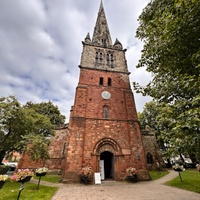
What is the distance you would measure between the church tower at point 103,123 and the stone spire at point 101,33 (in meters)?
3.80

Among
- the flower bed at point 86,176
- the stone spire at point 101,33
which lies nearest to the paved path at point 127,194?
the flower bed at point 86,176

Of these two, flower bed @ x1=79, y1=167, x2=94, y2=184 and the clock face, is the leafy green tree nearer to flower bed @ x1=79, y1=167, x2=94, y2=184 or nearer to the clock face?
the clock face

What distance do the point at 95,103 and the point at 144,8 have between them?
33.2 ft

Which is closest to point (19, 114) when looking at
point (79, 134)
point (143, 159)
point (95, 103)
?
point (79, 134)

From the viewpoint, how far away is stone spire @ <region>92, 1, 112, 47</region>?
23.5 metres

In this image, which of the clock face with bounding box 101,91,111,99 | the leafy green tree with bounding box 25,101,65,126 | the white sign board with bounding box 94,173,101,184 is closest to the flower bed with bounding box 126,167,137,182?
the white sign board with bounding box 94,173,101,184

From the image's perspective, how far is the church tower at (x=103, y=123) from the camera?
41.7 ft

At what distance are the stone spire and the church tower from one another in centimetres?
380

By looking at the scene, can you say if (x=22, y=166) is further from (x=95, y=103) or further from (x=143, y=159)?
(x=143, y=159)

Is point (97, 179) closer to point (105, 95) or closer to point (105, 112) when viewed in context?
point (105, 112)

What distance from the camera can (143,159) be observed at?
13.5 meters

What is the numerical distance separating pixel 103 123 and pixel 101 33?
18.5 m

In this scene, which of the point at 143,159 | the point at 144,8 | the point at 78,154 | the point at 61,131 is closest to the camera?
the point at 144,8

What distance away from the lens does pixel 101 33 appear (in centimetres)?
2505
